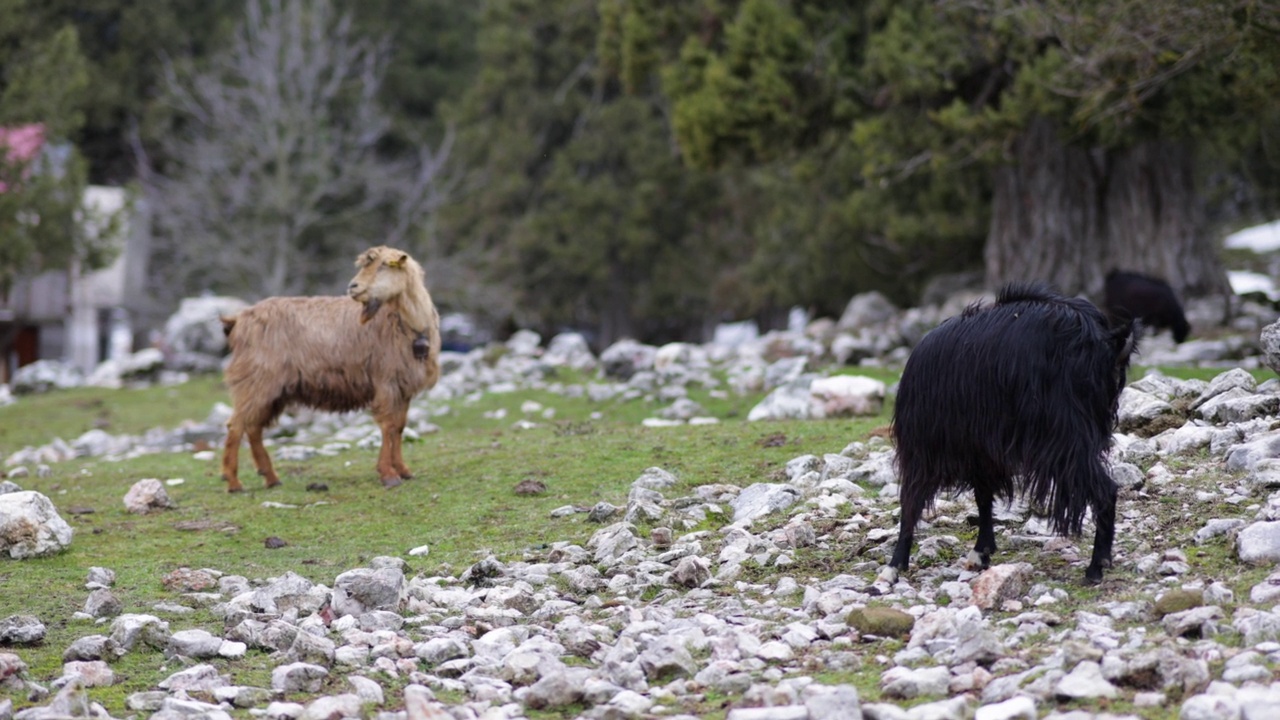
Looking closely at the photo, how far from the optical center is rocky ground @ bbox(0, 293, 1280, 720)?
14.8 ft

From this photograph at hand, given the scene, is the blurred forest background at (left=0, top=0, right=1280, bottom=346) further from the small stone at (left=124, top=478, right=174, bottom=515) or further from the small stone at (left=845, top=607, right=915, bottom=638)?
the small stone at (left=124, top=478, right=174, bottom=515)

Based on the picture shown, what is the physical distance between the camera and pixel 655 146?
31781mm

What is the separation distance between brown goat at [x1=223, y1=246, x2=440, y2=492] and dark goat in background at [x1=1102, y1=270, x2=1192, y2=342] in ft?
28.1

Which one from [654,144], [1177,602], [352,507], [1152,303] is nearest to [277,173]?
[654,144]

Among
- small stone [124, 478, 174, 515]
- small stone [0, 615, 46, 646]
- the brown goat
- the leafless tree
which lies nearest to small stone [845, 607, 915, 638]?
Answer: small stone [0, 615, 46, 646]

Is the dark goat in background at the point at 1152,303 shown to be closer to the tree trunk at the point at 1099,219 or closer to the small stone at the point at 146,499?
the tree trunk at the point at 1099,219

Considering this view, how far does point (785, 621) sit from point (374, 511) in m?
3.66

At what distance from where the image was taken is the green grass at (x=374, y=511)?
6129 mm

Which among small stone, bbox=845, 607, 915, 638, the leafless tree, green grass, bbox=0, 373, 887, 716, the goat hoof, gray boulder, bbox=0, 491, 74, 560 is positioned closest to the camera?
small stone, bbox=845, 607, 915, 638

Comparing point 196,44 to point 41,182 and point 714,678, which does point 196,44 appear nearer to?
point 41,182

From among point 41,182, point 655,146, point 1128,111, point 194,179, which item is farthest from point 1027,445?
point 194,179

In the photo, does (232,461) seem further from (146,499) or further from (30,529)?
(30,529)

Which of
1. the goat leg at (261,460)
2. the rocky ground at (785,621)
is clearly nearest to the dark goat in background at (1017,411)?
the rocky ground at (785,621)

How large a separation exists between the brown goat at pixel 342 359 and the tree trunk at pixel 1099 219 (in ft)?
31.8
